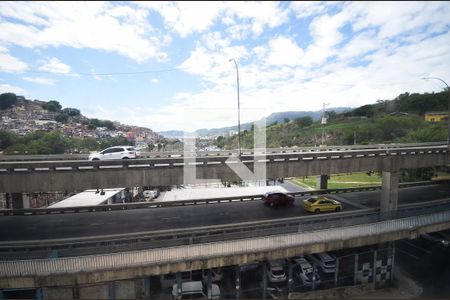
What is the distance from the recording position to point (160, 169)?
16.2 m

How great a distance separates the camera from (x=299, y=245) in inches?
574

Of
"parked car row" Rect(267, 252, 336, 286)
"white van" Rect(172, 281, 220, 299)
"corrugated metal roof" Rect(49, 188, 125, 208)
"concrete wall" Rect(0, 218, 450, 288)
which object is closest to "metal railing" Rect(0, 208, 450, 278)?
"concrete wall" Rect(0, 218, 450, 288)

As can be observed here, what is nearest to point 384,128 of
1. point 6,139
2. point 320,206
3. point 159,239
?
point 320,206

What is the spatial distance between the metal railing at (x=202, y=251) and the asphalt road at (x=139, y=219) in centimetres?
399

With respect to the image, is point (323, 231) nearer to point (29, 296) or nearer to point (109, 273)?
point (109, 273)

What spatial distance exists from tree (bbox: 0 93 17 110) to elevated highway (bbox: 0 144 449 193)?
36.5m

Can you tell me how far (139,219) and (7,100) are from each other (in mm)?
42619

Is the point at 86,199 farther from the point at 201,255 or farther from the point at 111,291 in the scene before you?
the point at 201,255

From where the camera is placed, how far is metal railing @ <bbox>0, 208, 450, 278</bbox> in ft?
37.9

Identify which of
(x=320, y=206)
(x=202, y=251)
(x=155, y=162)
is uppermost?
(x=155, y=162)

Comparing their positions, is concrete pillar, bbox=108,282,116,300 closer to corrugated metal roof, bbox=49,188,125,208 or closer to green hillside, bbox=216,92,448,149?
corrugated metal roof, bbox=49,188,125,208

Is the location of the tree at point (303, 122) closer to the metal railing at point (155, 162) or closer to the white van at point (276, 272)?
the metal railing at point (155, 162)

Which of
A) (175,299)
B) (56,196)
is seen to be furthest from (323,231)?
(56,196)

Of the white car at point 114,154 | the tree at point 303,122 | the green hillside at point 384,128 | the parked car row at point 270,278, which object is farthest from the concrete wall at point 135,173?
the tree at point 303,122
